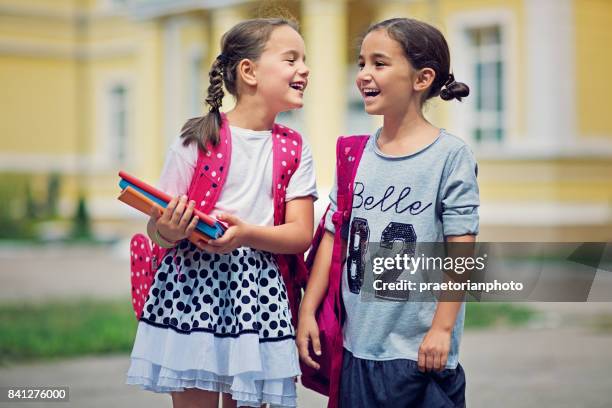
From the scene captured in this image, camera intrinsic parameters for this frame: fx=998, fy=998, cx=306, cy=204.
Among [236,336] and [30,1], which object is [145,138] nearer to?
[30,1]

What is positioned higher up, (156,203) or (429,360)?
(156,203)

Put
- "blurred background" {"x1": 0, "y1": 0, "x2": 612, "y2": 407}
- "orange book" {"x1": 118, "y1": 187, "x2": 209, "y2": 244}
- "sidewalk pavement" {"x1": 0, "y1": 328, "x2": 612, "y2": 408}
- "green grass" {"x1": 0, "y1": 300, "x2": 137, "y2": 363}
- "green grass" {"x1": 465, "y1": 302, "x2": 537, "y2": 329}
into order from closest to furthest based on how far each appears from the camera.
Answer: "orange book" {"x1": 118, "y1": 187, "x2": 209, "y2": 244} < "sidewalk pavement" {"x1": 0, "y1": 328, "x2": 612, "y2": 408} < "blurred background" {"x1": 0, "y1": 0, "x2": 612, "y2": 407} < "green grass" {"x1": 0, "y1": 300, "x2": 137, "y2": 363} < "green grass" {"x1": 465, "y1": 302, "x2": 537, "y2": 329}

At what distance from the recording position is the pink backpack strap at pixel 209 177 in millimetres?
2799

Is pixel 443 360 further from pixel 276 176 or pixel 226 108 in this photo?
pixel 226 108

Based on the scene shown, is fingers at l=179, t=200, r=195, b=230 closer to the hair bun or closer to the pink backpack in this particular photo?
the pink backpack

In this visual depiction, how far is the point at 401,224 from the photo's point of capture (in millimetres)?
2689

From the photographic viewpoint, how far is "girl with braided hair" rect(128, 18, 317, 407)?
2742 millimetres

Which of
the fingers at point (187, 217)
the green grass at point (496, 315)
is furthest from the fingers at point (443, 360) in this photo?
the green grass at point (496, 315)

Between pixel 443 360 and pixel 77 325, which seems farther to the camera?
pixel 77 325

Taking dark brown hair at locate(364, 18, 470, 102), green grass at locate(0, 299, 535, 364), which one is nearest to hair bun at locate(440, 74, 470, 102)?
dark brown hair at locate(364, 18, 470, 102)

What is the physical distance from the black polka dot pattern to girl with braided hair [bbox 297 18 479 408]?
0.11 metres

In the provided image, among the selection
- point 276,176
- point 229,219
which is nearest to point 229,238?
point 229,219

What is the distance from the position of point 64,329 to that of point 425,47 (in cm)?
528

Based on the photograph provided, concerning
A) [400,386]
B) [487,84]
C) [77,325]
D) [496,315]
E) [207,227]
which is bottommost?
[496,315]
